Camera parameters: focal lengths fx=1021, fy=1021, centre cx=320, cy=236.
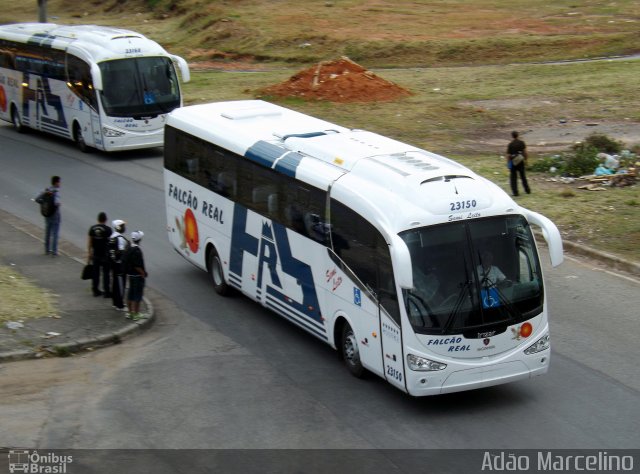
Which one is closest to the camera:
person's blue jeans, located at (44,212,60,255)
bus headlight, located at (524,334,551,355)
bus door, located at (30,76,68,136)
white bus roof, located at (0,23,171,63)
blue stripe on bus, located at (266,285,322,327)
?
bus headlight, located at (524,334,551,355)

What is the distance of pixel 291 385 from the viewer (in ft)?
43.4

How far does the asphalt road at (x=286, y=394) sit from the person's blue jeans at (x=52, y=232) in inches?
103

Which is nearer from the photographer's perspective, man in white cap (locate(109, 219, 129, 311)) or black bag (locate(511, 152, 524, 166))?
man in white cap (locate(109, 219, 129, 311))

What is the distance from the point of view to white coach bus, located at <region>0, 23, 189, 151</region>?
28203 mm

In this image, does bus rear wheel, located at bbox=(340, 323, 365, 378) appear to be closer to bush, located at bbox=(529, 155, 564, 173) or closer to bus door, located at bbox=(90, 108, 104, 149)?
bush, located at bbox=(529, 155, 564, 173)

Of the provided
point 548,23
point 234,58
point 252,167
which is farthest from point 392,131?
point 548,23

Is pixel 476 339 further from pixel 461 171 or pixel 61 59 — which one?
pixel 61 59

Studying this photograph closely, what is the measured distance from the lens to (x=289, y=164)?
1452 centimetres

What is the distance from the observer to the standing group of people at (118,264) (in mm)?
15352

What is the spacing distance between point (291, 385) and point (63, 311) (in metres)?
4.51

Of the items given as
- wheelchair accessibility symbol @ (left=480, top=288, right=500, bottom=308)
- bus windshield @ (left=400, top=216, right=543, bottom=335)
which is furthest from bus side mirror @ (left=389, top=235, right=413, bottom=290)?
wheelchair accessibility symbol @ (left=480, top=288, right=500, bottom=308)

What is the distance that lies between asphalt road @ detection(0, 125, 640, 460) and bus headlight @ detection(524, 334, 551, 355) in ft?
2.16

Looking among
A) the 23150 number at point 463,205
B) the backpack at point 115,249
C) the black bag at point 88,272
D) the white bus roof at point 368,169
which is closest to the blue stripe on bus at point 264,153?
the white bus roof at point 368,169

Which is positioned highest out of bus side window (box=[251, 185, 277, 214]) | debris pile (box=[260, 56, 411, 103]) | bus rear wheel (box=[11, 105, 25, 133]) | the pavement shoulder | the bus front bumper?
bus side window (box=[251, 185, 277, 214])
